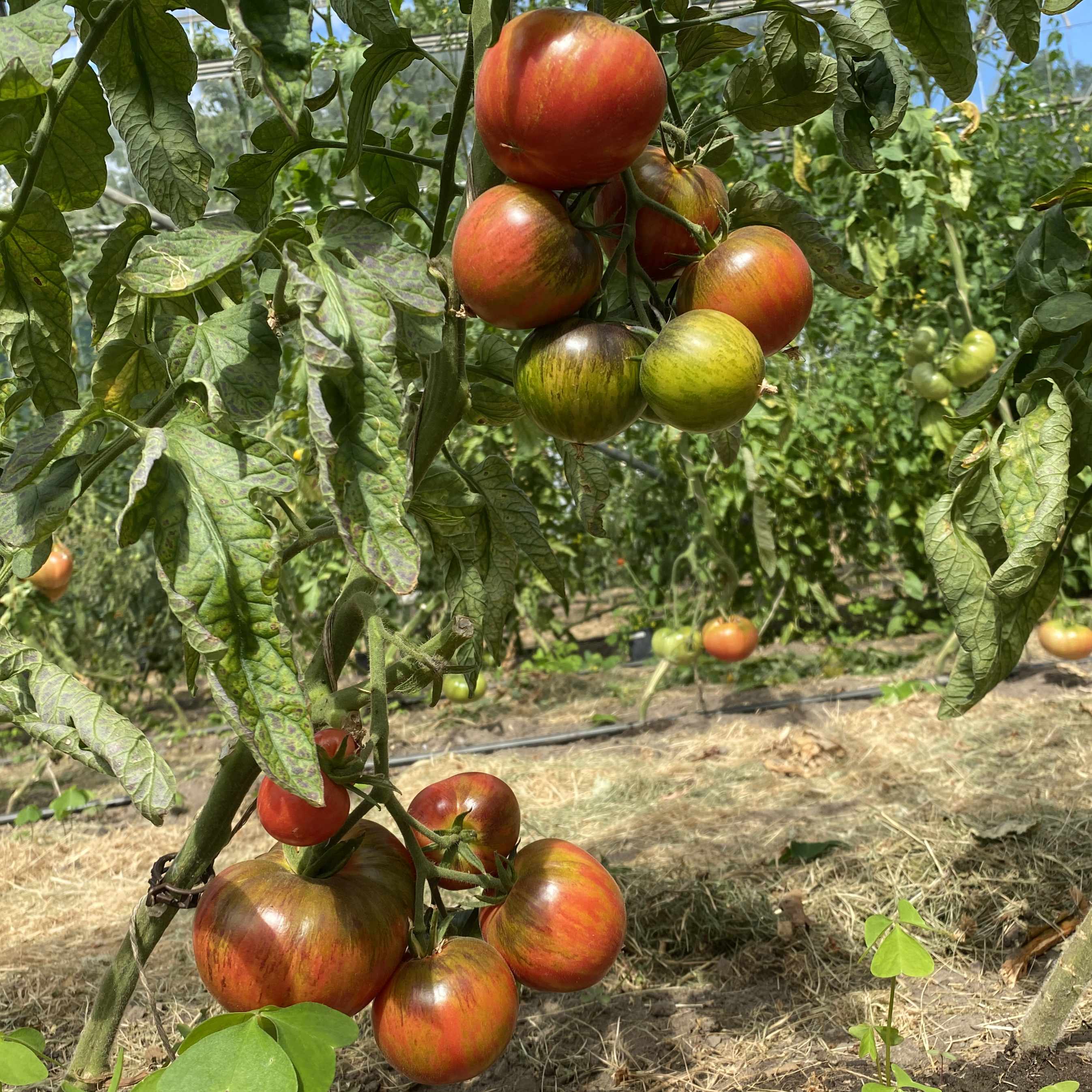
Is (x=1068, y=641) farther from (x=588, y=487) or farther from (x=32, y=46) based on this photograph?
(x=32, y=46)

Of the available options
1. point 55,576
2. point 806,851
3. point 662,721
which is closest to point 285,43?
point 806,851

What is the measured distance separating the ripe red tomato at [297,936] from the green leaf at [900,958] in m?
0.45

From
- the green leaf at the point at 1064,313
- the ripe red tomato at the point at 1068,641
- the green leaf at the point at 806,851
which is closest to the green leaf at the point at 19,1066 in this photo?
the green leaf at the point at 1064,313

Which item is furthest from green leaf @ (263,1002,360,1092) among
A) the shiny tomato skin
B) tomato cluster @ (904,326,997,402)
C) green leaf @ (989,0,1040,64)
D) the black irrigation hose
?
tomato cluster @ (904,326,997,402)

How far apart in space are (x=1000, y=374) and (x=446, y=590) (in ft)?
2.07

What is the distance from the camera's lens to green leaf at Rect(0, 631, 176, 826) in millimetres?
628

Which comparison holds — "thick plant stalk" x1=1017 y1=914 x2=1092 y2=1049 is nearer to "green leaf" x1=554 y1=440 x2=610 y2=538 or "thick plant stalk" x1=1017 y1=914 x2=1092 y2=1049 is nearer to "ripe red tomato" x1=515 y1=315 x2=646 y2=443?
"green leaf" x1=554 y1=440 x2=610 y2=538

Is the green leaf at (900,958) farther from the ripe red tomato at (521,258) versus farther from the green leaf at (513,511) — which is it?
the ripe red tomato at (521,258)

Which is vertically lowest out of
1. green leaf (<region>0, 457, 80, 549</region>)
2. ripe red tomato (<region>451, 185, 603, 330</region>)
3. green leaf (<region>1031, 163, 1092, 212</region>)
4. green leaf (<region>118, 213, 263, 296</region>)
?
green leaf (<region>0, 457, 80, 549</region>)

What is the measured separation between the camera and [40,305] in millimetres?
774

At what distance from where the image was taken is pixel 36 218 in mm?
729

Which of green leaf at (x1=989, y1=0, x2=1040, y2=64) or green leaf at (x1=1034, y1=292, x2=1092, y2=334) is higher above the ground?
green leaf at (x1=989, y1=0, x2=1040, y2=64)

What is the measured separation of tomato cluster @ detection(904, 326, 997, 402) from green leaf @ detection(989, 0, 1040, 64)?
8.22ft

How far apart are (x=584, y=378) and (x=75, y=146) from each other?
17.6 inches
